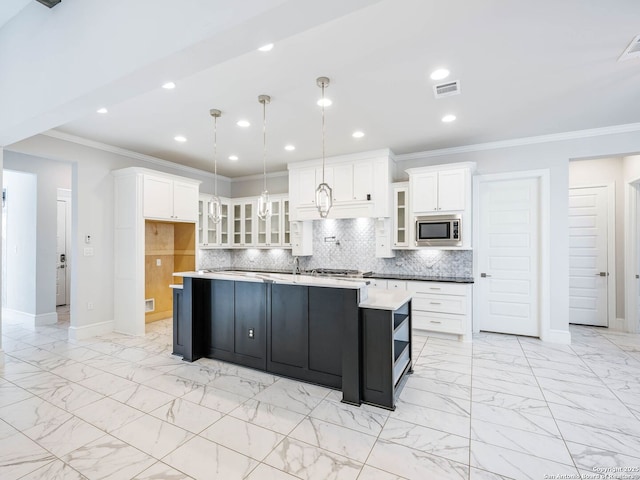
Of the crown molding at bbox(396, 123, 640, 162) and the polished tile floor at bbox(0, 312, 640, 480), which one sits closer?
the polished tile floor at bbox(0, 312, 640, 480)

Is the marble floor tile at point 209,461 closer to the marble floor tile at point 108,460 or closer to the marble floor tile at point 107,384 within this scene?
the marble floor tile at point 108,460

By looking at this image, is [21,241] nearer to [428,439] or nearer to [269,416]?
[269,416]

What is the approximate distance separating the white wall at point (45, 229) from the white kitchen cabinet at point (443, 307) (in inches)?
239

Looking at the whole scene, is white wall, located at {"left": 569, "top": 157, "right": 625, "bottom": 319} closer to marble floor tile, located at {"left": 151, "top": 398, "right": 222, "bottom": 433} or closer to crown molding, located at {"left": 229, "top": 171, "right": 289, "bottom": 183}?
crown molding, located at {"left": 229, "top": 171, "right": 289, "bottom": 183}

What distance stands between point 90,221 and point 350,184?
13.2 feet

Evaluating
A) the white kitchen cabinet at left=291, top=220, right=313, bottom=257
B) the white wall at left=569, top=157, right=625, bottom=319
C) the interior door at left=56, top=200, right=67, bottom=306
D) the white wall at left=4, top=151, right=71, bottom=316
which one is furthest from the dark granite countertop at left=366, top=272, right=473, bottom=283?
the interior door at left=56, top=200, right=67, bottom=306

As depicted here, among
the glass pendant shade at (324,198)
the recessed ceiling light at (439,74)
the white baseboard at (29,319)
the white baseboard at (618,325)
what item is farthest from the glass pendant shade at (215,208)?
the white baseboard at (618,325)

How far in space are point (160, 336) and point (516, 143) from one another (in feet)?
19.7

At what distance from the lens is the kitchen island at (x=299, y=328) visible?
2711 millimetres

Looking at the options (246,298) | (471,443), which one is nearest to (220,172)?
(246,298)

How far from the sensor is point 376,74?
2822mm

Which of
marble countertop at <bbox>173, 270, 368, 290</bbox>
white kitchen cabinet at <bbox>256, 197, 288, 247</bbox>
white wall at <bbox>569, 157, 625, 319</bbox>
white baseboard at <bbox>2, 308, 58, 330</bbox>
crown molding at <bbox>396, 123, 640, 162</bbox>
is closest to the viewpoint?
marble countertop at <bbox>173, 270, 368, 290</bbox>

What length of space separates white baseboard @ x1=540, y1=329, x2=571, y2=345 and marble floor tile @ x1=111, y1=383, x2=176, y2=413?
190 inches

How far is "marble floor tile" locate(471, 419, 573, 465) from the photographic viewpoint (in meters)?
2.07
